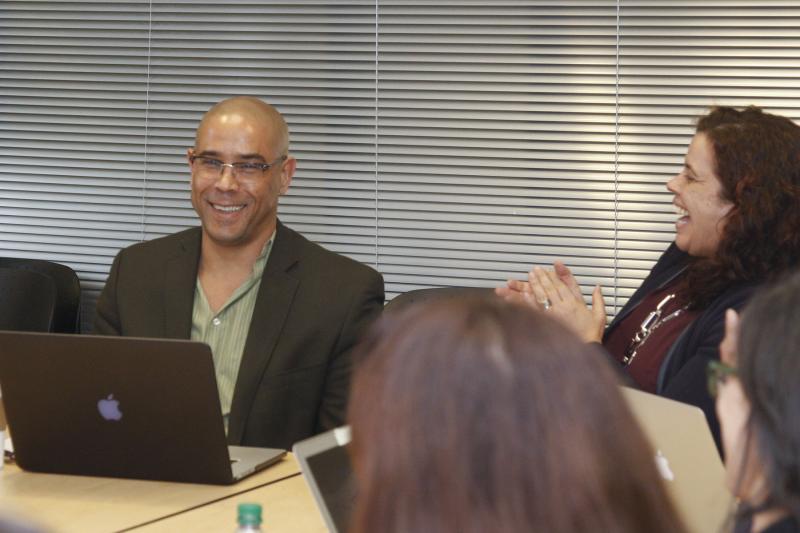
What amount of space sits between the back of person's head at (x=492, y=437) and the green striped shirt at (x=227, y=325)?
6.82ft

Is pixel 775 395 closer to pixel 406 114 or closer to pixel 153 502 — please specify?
pixel 153 502

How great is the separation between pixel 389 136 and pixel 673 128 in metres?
0.98

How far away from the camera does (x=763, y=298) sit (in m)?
1.11

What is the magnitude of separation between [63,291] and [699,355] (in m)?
2.26

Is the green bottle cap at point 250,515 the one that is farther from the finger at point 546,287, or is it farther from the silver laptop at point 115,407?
the finger at point 546,287

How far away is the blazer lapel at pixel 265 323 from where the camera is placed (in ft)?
9.02

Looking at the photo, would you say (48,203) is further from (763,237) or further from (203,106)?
(763,237)

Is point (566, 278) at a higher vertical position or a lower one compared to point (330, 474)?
higher

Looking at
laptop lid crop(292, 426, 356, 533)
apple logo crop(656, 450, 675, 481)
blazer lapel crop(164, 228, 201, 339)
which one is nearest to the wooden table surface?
laptop lid crop(292, 426, 356, 533)

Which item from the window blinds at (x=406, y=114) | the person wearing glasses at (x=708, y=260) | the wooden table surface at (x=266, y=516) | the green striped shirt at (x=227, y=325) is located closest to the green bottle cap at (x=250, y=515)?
the wooden table surface at (x=266, y=516)

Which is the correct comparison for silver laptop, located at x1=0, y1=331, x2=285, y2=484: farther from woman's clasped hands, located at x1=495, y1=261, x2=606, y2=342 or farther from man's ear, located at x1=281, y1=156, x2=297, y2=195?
man's ear, located at x1=281, y1=156, x2=297, y2=195

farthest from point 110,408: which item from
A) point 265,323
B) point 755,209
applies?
point 755,209

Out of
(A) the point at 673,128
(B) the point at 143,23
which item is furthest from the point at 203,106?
(A) the point at 673,128

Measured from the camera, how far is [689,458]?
1755mm
